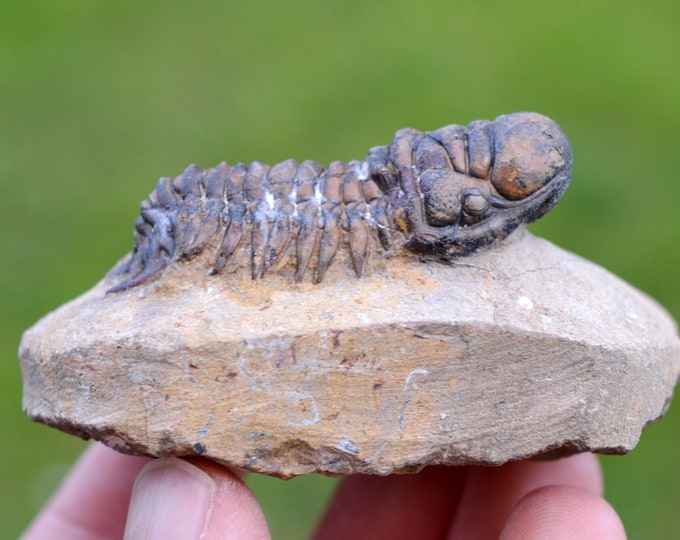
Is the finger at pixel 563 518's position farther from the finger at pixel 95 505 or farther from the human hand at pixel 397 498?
the finger at pixel 95 505

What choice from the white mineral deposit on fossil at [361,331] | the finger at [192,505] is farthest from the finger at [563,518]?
the finger at [192,505]

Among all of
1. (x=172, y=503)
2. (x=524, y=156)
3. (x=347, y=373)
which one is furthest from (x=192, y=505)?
(x=524, y=156)

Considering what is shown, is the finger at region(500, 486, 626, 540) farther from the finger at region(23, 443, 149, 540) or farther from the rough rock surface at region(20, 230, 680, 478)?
the finger at region(23, 443, 149, 540)

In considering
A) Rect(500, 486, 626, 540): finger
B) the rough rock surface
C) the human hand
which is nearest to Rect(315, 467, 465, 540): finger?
the human hand

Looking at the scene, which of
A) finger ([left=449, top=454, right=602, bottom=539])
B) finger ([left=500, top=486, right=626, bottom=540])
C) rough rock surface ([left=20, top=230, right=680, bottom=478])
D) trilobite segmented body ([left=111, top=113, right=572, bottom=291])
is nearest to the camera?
rough rock surface ([left=20, top=230, right=680, bottom=478])

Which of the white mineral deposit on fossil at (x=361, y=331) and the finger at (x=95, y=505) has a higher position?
the white mineral deposit on fossil at (x=361, y=331)
